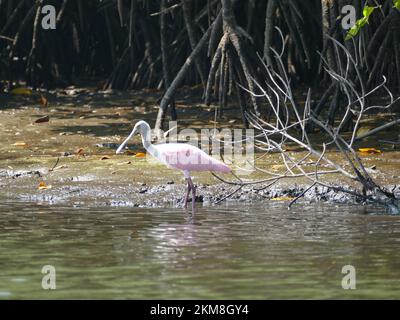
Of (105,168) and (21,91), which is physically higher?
(21,91)

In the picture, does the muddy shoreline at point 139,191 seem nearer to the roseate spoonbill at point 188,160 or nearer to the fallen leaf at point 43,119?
the roseate spoonbill at point 188,160

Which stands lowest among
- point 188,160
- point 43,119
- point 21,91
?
point 188,160

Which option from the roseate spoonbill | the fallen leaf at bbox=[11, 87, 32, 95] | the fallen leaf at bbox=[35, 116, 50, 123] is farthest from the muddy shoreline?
the fallen leaf at bbox=[11, 87, 32, 95]

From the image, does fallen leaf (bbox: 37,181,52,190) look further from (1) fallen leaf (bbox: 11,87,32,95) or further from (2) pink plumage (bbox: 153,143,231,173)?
(1) fallen leaf (bbox: 11,87,32,95)

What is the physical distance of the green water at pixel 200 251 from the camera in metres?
6.50

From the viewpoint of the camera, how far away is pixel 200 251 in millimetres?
7676

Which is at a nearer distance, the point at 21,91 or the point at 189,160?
the point at 189,160

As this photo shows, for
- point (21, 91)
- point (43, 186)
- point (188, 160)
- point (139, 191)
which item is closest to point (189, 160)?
point (188, 160)

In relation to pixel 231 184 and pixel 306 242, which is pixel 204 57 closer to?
pixel 231 184

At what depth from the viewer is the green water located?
21.3ft

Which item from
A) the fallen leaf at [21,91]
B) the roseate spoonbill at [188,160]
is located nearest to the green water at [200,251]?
the roseate spoonbill at [188,160]

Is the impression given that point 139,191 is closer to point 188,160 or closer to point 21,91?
point 188,160

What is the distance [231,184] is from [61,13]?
6857 millimetres
